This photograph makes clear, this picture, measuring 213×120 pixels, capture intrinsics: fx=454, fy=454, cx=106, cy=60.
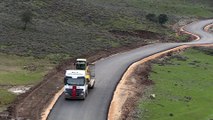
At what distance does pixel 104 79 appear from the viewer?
59375 millimetres

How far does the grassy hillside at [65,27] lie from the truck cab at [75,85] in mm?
19373

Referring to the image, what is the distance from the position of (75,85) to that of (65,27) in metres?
42.5

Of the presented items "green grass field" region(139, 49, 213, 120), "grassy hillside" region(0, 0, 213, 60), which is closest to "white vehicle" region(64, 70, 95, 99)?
"green grass field" region(139, 49, 213, 120)

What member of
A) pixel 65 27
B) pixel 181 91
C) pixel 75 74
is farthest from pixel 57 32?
pixel 181 91

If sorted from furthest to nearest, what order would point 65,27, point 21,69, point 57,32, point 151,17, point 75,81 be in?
point 151,17, point 65,27, point 57,32, point 21,69, point 75,81

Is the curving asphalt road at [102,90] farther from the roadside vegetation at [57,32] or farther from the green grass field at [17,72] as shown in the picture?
the green grass field at [17,72]

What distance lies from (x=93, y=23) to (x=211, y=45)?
2636 centimetres

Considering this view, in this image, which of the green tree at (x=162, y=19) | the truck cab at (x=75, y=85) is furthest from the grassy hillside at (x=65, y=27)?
the truck cab at (x=75, y=85)

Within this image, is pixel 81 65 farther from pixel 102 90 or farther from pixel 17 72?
pixel 17 72

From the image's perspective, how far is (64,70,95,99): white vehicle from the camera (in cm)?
4878

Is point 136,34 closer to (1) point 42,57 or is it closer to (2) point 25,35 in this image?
(2) point 25,35

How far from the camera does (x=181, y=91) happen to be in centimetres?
5434

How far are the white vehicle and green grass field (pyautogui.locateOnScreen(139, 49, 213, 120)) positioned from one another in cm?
647

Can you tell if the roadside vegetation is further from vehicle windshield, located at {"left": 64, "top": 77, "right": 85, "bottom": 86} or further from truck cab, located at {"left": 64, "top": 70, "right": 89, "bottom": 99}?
vehicle windshield, located at {"left": 64, "top": 77, "right": 85, "bottom": 86}
